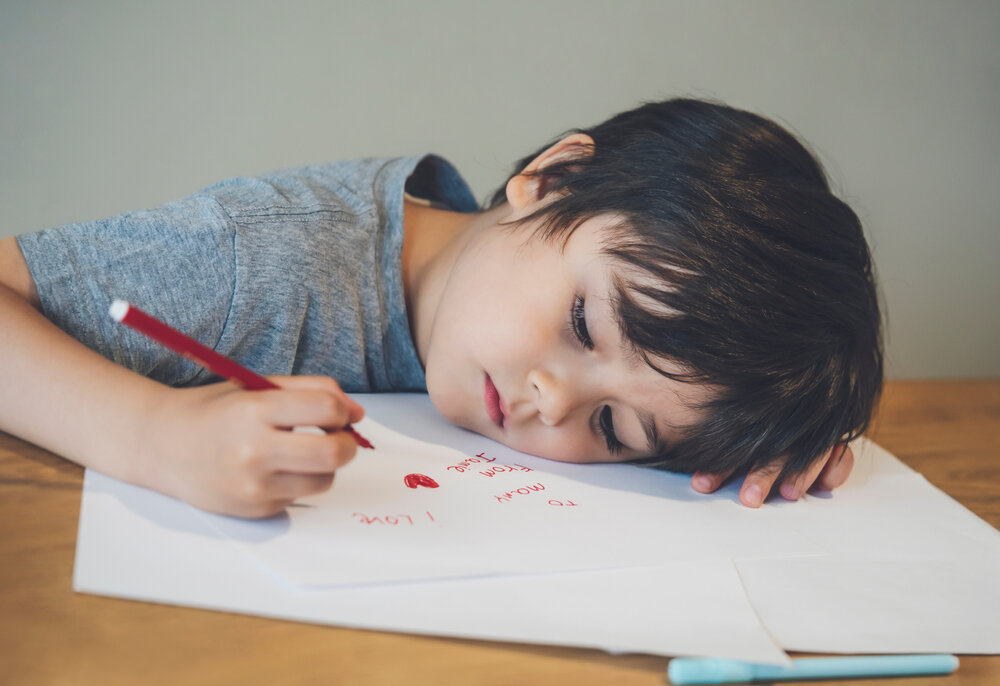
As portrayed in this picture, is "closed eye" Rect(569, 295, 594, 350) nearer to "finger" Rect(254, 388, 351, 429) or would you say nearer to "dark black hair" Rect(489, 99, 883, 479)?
"dark black hair" Rect(489, 99, 883, 479)

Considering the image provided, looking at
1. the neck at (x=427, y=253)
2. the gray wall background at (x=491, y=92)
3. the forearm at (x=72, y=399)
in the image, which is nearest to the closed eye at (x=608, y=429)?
the neck at (x=427, y=253)

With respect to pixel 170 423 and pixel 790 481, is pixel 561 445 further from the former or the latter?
pixel 170 423

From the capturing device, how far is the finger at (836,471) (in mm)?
608

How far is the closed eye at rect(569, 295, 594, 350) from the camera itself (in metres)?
0.56

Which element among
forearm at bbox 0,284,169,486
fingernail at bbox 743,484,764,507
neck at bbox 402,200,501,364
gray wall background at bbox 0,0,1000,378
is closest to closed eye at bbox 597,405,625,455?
fingernail at bbox 743,484,764,507

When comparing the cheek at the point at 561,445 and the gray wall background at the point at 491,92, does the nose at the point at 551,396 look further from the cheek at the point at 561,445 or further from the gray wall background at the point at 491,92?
the gray wall background at the point at 491,92

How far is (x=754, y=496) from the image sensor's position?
0.57 metres

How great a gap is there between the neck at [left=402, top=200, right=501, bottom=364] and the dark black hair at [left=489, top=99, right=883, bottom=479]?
15cm

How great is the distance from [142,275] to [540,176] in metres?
0.34

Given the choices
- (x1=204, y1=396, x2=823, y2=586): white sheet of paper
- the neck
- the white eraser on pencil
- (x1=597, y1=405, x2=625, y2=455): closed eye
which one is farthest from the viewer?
the neck

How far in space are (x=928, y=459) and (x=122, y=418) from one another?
67cm

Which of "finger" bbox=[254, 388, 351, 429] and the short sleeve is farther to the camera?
the short sleeve

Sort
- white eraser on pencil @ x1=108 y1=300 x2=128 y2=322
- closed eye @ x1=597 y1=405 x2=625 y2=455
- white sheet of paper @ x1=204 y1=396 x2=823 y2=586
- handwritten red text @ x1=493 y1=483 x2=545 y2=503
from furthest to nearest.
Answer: closed eye @ x1=597 y1=405 x2=625 y2=455 < handwritten red text @ x1=493 y1=483 x2=545 y2=503 < white sheet of paper @ x1=204 y1=396 x2=823 y2=586 < white eraser on pencil @ x1=108 y1=300 x2=128 y2=322

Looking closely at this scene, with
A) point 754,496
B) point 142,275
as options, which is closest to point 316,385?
point 142,275
